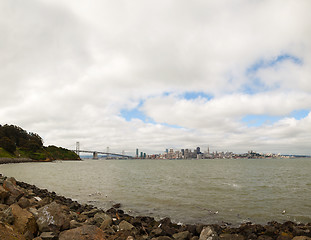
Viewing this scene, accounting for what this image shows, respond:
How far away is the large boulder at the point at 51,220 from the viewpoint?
891 centimetres

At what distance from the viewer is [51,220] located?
362 inches

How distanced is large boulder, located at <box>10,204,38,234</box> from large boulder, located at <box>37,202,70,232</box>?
280mm

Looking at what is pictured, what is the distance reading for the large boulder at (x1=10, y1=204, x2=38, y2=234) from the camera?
27.3ft

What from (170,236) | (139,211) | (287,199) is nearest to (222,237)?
(170,236)

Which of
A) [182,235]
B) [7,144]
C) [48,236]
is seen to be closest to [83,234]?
[48,236]

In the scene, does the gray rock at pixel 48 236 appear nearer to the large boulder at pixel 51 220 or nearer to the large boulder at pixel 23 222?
the large boulder at pixel 51 220

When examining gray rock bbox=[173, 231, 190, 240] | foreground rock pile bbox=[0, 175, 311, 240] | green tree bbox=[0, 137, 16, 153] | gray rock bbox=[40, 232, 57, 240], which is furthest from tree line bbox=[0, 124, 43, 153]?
gray rock bbox=[173, 231, 190, 240]

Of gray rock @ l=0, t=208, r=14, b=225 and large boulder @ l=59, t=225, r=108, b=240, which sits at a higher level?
gray rock @ l=0, t=208, r=14, b=225

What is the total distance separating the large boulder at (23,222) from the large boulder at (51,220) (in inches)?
11.0

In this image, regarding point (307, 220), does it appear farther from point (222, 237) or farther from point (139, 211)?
point (139, 211)

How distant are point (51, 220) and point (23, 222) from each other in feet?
3.49

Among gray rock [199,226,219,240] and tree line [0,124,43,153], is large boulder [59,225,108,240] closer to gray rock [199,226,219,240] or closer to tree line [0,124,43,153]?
gray rock [199,226,219,240]

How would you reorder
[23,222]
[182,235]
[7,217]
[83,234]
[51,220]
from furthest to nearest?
1. [182,235]
2. [51,220]
3. [23,222]
4. [83,234]
5. [7,217]

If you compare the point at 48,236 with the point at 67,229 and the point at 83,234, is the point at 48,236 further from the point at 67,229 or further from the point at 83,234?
the point at 67,229
